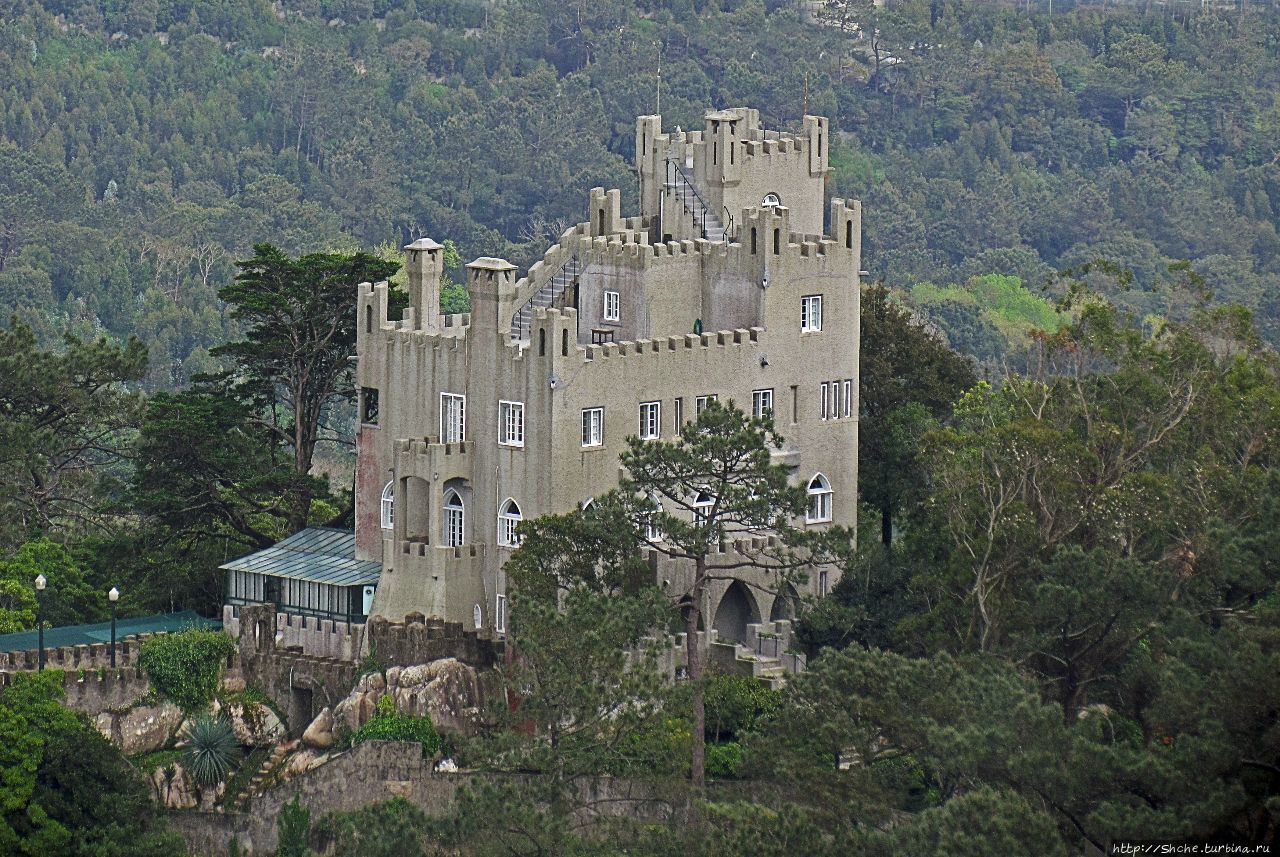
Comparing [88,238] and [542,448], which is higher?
[88,238]

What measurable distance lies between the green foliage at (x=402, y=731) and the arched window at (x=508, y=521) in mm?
4477

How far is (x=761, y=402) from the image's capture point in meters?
77.7

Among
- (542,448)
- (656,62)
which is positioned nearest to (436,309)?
(542,448)

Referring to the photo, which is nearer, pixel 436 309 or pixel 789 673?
pixel 789 673

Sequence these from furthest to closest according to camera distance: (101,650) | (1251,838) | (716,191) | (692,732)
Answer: (716,191)
(101,650)
(692,732)
(1251,838)

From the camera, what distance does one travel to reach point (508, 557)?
74.2 meters

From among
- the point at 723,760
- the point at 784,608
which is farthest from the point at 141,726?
the point at 784,608

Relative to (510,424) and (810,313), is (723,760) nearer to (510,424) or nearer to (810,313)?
(510,424)

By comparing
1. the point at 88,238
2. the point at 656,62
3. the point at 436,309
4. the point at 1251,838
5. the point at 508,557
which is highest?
the point at 656,62

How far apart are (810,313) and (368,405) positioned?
9.53 meters

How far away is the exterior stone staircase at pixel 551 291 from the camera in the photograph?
78.1m

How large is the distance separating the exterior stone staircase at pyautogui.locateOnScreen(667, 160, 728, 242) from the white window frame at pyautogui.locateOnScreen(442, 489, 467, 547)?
9.07m

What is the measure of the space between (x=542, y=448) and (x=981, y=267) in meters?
107

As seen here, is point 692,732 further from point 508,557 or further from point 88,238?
point 88,238
